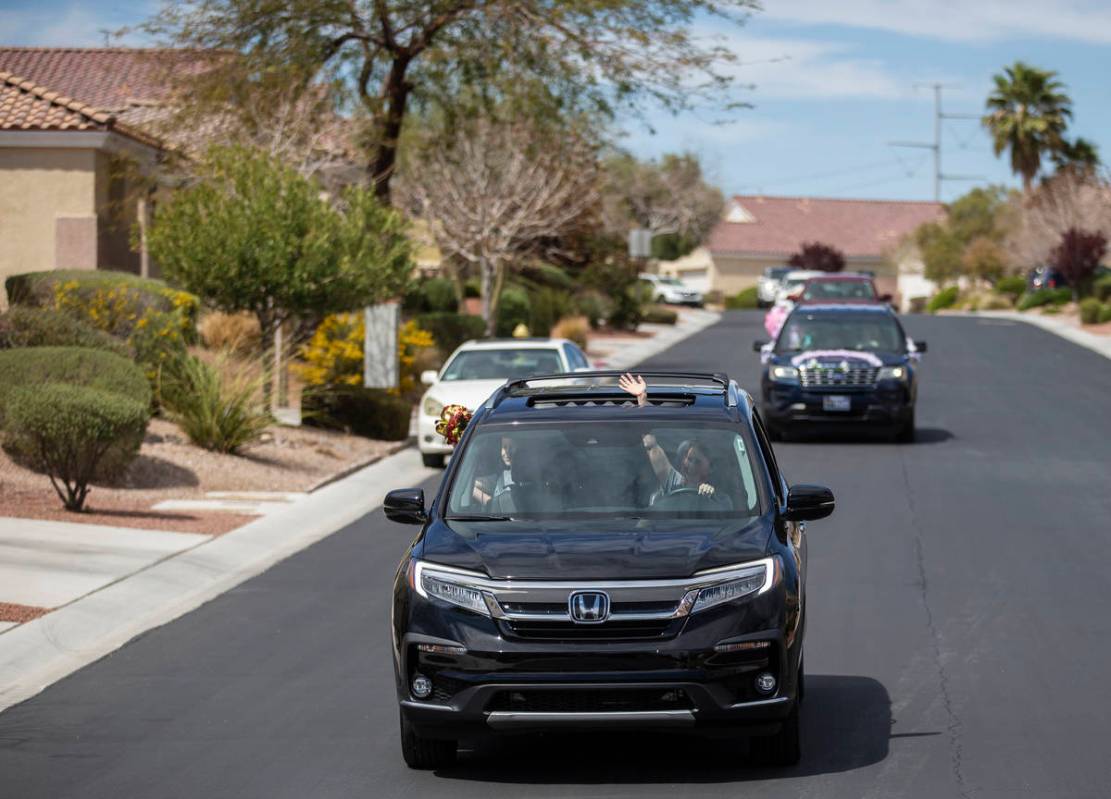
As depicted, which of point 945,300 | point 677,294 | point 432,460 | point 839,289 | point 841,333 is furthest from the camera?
point 945,300

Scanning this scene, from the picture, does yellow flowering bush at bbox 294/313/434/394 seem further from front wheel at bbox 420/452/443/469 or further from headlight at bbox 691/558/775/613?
headlight at bbox 691/558/775/613

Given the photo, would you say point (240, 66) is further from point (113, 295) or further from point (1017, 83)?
point (1017, 83)

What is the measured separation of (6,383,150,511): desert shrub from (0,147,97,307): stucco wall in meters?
14.4

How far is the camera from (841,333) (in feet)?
79.1

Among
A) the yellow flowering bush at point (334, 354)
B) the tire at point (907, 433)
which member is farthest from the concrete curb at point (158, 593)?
the tire at point (907, 433)

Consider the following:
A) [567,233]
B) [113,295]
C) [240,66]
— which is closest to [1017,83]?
[567,233]

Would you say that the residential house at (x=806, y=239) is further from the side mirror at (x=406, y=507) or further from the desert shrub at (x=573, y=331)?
the side mirror at (x=406, y=507)

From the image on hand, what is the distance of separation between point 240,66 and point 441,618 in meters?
22.4

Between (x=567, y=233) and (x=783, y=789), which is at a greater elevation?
(x=567, y=233)

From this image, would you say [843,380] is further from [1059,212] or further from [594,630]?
[1059,212]

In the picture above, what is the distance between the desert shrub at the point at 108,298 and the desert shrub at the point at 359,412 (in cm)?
201

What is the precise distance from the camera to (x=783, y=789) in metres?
7.24

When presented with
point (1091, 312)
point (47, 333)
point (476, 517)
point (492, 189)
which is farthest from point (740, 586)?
point (1091, 312)

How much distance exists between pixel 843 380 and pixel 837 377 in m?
0.09
